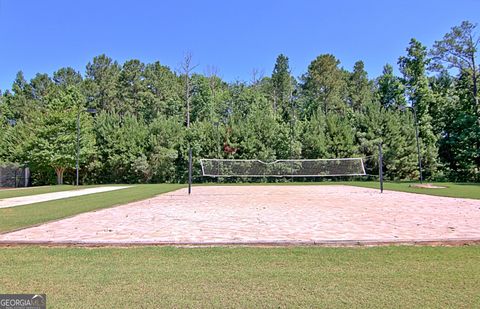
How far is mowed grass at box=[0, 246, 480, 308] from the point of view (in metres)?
3.40

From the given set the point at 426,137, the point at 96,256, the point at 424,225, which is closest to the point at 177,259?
the point at 96,256

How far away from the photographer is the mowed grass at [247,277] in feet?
11.1

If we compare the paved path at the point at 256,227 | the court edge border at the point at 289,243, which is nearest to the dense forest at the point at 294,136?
the paved path at the point at 256,227

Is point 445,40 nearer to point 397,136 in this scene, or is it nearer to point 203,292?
point 397,136

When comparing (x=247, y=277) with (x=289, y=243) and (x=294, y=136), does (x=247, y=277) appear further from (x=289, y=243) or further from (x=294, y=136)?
(x=294, y=136)

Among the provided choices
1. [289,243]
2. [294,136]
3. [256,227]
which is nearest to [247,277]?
[289,243]

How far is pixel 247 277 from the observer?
4.11 meters

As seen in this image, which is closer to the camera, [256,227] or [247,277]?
[247,277]

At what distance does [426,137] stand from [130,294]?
39.6 m

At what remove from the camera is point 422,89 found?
39.3 meters

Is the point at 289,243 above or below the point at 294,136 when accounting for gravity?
below

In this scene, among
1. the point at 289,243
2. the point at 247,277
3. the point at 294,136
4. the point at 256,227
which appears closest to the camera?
the point at 247,277

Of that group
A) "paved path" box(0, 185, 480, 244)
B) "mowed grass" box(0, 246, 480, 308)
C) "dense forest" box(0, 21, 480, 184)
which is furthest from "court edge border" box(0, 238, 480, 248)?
"dense forest" box(0, 21, 480, 184)

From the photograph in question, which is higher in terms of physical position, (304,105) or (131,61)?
(131,61)
